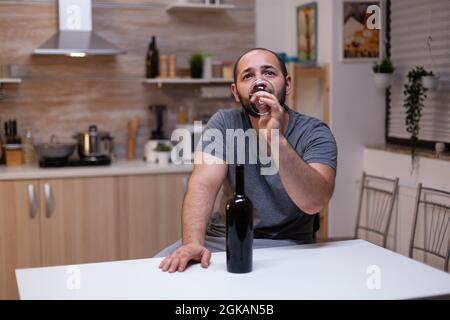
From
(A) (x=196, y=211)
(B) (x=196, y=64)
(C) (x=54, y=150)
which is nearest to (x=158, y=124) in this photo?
(B) (x=196, y=64)

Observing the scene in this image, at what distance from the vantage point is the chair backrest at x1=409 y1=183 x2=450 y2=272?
3.29 meters

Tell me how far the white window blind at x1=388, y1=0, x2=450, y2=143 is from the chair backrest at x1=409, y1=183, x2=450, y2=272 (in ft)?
1.29

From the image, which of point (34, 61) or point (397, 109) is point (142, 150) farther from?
point (397, 109)

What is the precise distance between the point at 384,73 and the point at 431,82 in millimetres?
456

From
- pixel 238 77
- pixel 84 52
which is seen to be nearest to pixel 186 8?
pixel 84 52

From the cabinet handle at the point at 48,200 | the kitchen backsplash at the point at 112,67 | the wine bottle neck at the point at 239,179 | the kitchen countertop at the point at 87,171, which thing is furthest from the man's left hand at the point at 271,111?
the kitchen backsplash at the point at 112,67

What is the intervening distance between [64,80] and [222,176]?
7.32 ft

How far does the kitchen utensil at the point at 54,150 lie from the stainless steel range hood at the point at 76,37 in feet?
1.86

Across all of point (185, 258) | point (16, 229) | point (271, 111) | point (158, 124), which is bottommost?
point (16, 229)

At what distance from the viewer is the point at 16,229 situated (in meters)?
3.71

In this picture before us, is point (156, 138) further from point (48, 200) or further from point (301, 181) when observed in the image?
point (301, 181)

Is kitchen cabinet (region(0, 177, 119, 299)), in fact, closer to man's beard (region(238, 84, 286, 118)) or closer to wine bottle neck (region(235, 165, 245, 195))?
man's beard (region(238, 84, 286, 118))

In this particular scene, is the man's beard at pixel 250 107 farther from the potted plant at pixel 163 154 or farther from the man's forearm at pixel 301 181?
the potted plant at pixel 163 154

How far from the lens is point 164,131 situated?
14.5 ft
